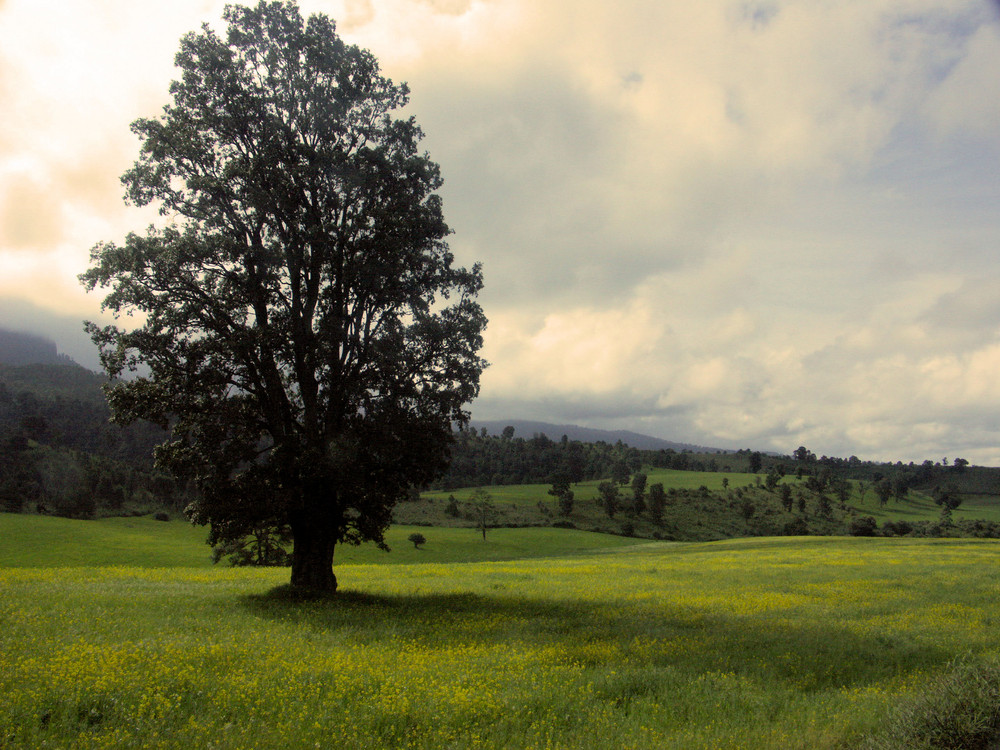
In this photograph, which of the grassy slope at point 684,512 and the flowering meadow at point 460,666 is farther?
the grassy slope at point 684,512

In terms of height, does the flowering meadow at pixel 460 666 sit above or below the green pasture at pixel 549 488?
above

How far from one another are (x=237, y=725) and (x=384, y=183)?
1896cm

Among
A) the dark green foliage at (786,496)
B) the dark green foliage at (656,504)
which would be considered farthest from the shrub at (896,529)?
the dark green foliage at (656,504)

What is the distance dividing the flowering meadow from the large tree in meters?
4.33

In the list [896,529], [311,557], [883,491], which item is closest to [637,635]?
[311,557]

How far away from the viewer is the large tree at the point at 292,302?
757 inches

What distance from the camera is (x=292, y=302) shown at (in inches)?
851

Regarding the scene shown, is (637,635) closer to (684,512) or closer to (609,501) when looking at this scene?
(609,501)

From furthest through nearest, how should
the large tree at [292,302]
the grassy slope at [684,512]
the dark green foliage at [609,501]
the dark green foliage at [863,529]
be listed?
1. the dark green foliage at [609,501]
2. the grassy slope at [684,512]
3. the dark green foliage at [863,529]
4. the large tree at [292,302]

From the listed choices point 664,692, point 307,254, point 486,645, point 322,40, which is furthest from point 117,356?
point 664,692

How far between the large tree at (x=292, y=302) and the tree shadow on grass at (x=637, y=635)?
161 inches

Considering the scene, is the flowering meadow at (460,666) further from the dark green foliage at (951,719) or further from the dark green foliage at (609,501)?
the dark green foliage at (609,501)

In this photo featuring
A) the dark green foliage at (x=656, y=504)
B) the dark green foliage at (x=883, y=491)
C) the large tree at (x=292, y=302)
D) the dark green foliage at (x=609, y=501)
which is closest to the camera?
the large tree at (x=292, y=302)

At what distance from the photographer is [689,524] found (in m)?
139
